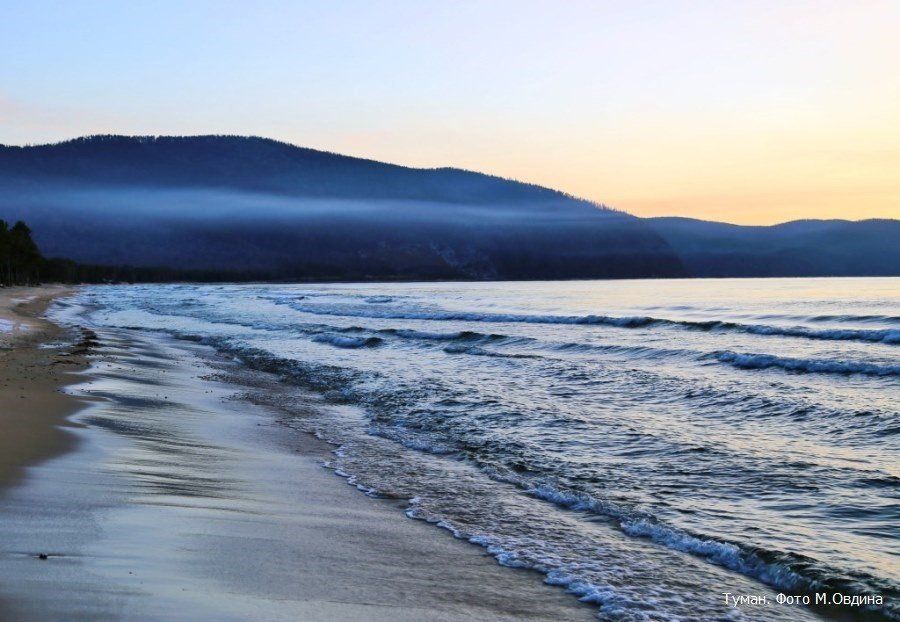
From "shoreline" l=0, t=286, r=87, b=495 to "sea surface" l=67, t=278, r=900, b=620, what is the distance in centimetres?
338

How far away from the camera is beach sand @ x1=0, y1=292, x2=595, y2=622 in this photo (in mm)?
4750

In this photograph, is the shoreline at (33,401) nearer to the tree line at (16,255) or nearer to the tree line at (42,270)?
the tree line at (16,255)

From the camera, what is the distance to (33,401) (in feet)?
40.4

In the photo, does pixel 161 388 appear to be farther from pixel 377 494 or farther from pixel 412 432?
pixel 377 494

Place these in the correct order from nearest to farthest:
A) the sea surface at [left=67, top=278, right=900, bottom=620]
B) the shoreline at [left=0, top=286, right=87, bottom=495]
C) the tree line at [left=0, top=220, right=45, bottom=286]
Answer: the sea surface at [left=67, top=278, right=900, bottom=620]
the shoreline at [left=0, top=286, right=87, bottom=495]
the tree line at [left=0, top=220, right=45, bottom=286]

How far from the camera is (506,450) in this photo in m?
10.7

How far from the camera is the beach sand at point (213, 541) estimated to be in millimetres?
4750

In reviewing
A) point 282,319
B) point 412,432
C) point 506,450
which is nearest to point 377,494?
point 506,450

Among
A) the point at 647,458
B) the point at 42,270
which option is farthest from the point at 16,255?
the point at 647,458

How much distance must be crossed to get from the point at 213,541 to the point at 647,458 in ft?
19.2

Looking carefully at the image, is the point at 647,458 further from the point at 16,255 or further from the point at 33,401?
the point at 16,255

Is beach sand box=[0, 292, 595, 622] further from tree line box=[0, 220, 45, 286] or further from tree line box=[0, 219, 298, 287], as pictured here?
tree line box=[0, 219, 298, 287]

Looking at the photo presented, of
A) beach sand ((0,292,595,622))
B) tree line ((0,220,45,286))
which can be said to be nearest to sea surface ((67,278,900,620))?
beach sand ((0,292,595,622))

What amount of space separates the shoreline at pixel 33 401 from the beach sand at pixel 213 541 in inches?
2.1
